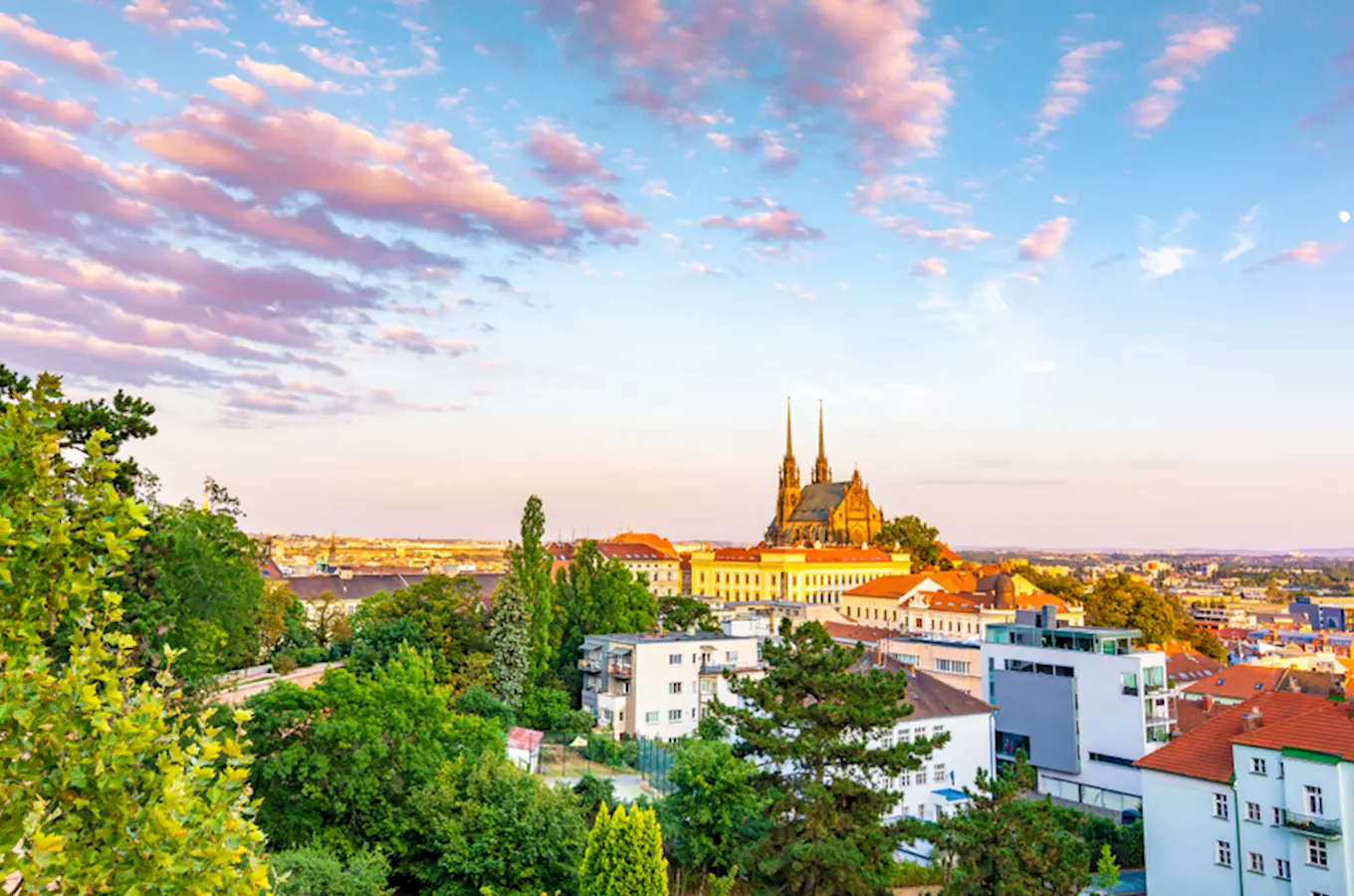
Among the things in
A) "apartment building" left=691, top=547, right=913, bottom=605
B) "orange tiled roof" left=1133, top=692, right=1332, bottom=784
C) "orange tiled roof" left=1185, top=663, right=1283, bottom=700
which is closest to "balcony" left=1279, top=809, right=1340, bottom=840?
"orange tiled roof" left=1133, top=692, right=1332, bottom=784

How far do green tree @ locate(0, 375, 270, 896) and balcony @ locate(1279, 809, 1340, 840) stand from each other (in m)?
31.4

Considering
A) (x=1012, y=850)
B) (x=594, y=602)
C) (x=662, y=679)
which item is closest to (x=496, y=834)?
(x=1012, y=850)

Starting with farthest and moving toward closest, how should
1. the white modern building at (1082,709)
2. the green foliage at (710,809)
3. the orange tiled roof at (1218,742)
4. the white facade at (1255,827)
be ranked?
the white modern building at (1082,709) < the orange tiled roof at (1218,742) < the green foliage at (710,809) < the white facade at (1255,827)

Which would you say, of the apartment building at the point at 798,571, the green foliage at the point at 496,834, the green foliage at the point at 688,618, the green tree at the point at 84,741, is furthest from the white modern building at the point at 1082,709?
the apartment building at the point at 798,571

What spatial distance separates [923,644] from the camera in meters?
55.6

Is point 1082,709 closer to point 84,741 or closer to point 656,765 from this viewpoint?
point 656,765

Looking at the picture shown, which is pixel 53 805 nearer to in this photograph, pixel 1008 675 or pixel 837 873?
pixel 837 873

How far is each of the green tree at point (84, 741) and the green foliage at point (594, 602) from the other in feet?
161

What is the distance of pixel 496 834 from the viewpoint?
26781 millimetres

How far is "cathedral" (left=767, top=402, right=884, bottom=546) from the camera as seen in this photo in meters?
126

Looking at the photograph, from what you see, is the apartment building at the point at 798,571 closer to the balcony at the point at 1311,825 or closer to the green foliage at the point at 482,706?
the green foliage at the point at 482,706

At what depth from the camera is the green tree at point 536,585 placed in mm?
49031

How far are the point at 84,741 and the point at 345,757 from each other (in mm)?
26488

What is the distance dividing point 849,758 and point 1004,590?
179 feet
